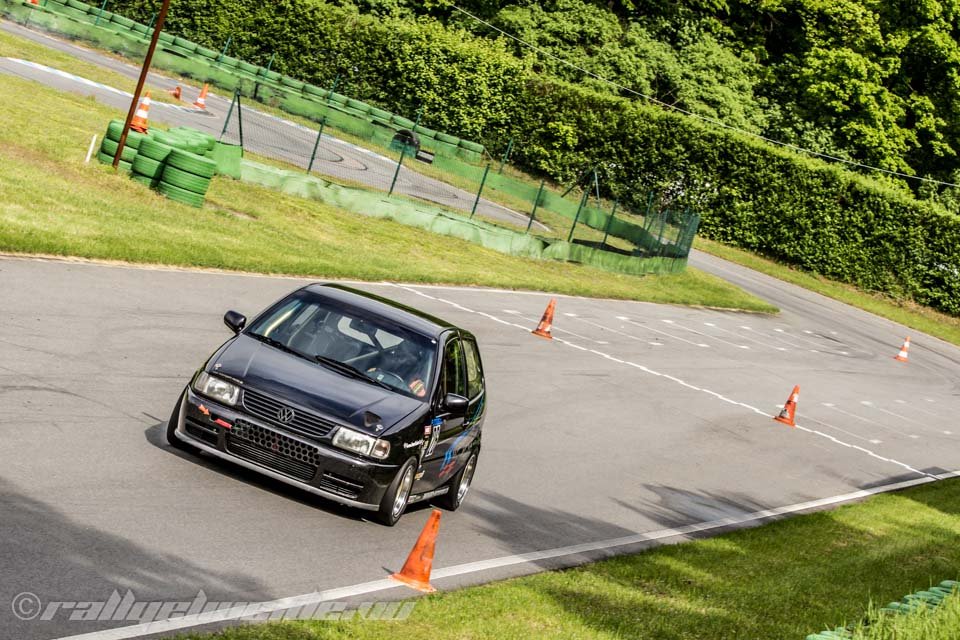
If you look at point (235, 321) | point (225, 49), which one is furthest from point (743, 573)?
point (225, 49)

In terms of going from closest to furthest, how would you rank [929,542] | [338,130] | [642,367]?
[929,542] → [642,367] → [338,130]

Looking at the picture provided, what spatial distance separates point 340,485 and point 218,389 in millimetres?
1135

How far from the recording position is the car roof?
10.9 m

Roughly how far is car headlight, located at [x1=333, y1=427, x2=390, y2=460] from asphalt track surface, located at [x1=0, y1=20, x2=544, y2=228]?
24.2m

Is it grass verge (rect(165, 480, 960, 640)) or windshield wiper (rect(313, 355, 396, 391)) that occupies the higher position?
windshield wiper (rect(313, 355, 396, 391))

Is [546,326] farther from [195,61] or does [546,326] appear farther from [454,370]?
[195,61]

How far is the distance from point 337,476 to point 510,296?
18510mm

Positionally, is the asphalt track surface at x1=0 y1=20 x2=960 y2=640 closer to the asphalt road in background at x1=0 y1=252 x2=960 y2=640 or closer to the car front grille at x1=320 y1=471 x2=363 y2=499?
the asphalt road in background at x1=0 y1=252 x2=960 y2=640

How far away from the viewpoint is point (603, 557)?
36.3 ft

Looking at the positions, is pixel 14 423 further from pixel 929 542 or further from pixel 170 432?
pixel 929 542

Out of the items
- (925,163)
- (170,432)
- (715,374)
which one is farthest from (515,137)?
(170,432)

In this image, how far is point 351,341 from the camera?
1051cm

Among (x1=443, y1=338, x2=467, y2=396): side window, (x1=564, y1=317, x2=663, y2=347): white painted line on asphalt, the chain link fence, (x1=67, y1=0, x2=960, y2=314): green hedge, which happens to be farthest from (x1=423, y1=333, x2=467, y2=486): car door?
(x1=67, y1=0, x2=960, y2=314): green hedge

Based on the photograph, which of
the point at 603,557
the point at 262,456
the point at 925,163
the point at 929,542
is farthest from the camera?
the point at 925,163
